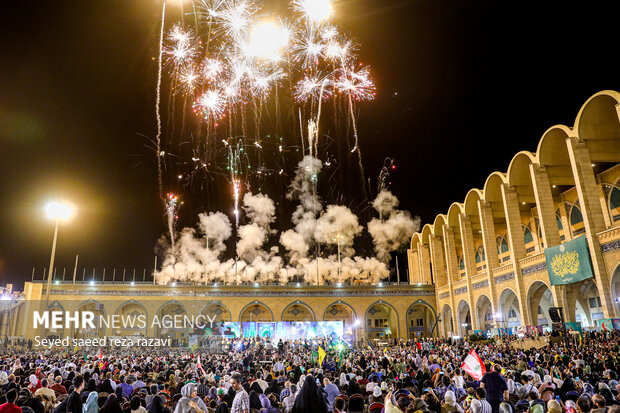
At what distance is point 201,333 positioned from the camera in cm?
3544

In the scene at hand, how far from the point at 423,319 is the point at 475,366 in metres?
38.0

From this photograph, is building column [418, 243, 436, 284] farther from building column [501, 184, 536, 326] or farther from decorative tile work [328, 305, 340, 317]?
building column [501, 184, 536, 326]

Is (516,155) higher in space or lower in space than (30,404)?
higher

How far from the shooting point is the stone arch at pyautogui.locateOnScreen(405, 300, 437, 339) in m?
43.0

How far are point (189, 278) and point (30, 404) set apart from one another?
154 feet

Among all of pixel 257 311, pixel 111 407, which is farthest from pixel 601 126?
pixel 257 311

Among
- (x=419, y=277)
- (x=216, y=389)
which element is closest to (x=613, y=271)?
(x=216, y=389)

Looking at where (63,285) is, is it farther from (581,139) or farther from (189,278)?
(581,139)

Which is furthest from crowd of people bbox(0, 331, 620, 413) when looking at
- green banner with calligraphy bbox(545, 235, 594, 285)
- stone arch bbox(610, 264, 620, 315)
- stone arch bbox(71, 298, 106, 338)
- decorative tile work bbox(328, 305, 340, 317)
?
decorative tile work bbox(328, 305, 340, 317)

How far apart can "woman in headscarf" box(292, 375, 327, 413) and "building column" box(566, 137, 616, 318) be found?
20.3m

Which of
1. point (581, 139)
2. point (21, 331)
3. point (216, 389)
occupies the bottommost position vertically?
point (216, 389)

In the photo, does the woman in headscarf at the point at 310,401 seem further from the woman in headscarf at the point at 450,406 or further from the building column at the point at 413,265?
the building column at the point at 413,265

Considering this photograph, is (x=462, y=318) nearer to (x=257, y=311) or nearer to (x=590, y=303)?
(x=590, y=303)

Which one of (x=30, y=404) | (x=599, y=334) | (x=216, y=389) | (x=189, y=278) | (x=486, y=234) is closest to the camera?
(x=30, y=404)
